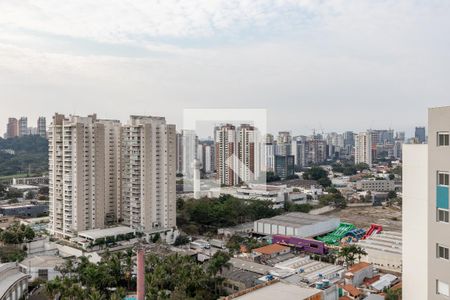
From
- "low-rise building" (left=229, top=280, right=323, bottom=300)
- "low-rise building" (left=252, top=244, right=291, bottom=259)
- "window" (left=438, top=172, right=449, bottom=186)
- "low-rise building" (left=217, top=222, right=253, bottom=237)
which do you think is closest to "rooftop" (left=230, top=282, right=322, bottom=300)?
"low-rise building" (left=229, top=280, right=323, bottom=300)

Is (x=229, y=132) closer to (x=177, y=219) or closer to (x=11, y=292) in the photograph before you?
(x=177, y=219)

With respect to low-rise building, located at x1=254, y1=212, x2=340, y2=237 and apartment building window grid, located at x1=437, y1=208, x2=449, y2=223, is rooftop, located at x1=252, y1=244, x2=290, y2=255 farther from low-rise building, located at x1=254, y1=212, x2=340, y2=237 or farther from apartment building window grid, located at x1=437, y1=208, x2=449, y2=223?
apartment building window grid, located at x1=437, y1=208, x2=449, y2=223

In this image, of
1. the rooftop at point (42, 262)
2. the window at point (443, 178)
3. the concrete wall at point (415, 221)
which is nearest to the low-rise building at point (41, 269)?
the rooftop at point (42, 262)

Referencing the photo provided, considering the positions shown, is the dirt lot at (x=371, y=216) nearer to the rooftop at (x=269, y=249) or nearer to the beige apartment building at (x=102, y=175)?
the rooftop at (x=269, y=249)

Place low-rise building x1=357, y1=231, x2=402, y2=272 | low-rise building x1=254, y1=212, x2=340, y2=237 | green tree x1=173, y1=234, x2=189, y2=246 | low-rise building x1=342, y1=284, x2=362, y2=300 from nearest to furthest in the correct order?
low-rise building x1=342, y1=284, x2=362, y2=300 → low-rise building x1=357, y1=231, x2=402, y2=272 → green tree x1=173, y1=234, x2=189, y2=246 → low-rise building x1=254, y1=212, x2=340, y2=237

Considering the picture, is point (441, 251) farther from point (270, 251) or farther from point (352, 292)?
point (270, 251)

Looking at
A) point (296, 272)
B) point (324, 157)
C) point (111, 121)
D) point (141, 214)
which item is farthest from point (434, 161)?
point (324, 157)
